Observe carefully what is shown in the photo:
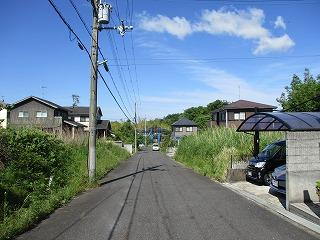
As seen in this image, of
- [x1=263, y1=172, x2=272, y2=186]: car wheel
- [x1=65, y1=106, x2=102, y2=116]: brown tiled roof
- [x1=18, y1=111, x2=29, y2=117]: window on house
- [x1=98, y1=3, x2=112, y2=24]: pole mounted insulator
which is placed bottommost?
[x1=263, y1=172, x2=272, y2=186]: car wheel

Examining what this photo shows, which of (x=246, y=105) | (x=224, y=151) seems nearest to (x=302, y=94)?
(x=246, y=105)

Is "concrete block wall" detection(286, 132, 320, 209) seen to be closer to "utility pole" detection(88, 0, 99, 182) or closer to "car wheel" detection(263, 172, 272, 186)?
"car wheel" detection(263, 172, 272, 186)

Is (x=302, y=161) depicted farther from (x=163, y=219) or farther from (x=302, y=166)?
(x=163, y=219)

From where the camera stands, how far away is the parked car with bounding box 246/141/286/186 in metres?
16.4

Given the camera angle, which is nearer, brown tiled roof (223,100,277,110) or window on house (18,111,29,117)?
window on house (18,111,29,117)

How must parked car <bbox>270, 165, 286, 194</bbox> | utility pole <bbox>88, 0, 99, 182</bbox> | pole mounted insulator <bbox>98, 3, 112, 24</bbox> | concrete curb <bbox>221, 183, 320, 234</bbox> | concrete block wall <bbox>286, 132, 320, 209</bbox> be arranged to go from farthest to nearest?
1. pole mounted insulator <bbox>98, 3, 112, 24</bbox>
2. utility pole <bbox>88, 0, 99, 182</bbox>
3. parked car <bbox>270, 165, 286, 194</bbox>
4. concrete block wall <bbox>286, 132, 320, 209</bbox>
5. concrete curb <bbox>221, 183, 320, 234</bbox>

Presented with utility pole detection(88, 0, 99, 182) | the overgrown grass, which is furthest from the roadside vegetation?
the overgrown grass

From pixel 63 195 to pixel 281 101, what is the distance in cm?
5060

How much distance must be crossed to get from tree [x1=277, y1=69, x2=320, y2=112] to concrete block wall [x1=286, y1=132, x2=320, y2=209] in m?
32.5

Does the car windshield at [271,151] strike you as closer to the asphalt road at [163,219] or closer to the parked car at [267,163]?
the parked car at [267,163]

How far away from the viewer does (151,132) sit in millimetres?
125938

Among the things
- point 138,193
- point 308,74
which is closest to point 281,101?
point 308,74

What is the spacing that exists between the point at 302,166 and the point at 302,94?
40.8 m

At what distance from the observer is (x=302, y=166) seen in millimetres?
11172
